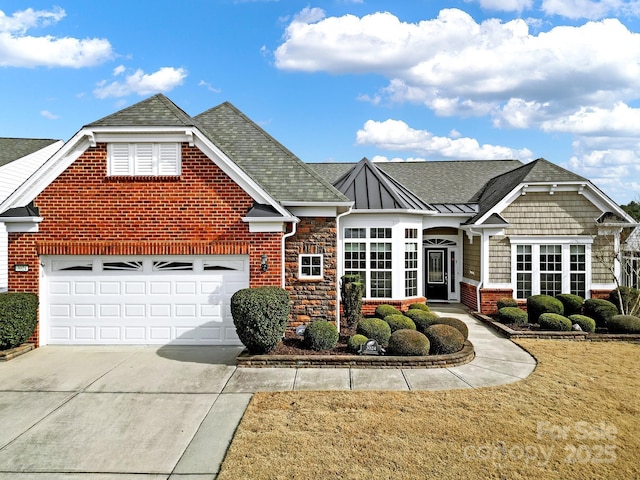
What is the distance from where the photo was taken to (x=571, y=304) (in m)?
13.9

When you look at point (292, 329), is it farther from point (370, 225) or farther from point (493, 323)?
point (493, 323)

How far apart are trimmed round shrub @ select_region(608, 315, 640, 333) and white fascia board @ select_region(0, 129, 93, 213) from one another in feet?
47.5

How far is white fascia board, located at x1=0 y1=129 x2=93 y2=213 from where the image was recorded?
1045 cm

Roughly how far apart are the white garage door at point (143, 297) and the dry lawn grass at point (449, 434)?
A: 12.4 ft

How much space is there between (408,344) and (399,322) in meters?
1.47

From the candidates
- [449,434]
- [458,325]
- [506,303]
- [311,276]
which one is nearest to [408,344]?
[458,325]

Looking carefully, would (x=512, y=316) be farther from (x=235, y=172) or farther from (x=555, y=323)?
(x=235, y=172)

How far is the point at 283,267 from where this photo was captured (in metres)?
11.1

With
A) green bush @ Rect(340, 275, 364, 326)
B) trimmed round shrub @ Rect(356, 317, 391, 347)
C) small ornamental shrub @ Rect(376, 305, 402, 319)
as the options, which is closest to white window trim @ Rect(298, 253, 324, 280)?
green bush @ Rect(340, 275, 364, 326)

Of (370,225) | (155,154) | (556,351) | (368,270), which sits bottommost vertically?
(556,351)

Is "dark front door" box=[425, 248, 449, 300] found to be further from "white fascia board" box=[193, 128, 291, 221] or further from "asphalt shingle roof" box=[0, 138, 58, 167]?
"asphalt shingle roof" box=[0, 138, 58, 167]

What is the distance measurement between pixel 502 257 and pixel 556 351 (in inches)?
215

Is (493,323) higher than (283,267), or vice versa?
(283,267)

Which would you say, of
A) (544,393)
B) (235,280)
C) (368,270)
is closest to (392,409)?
(544,393)
